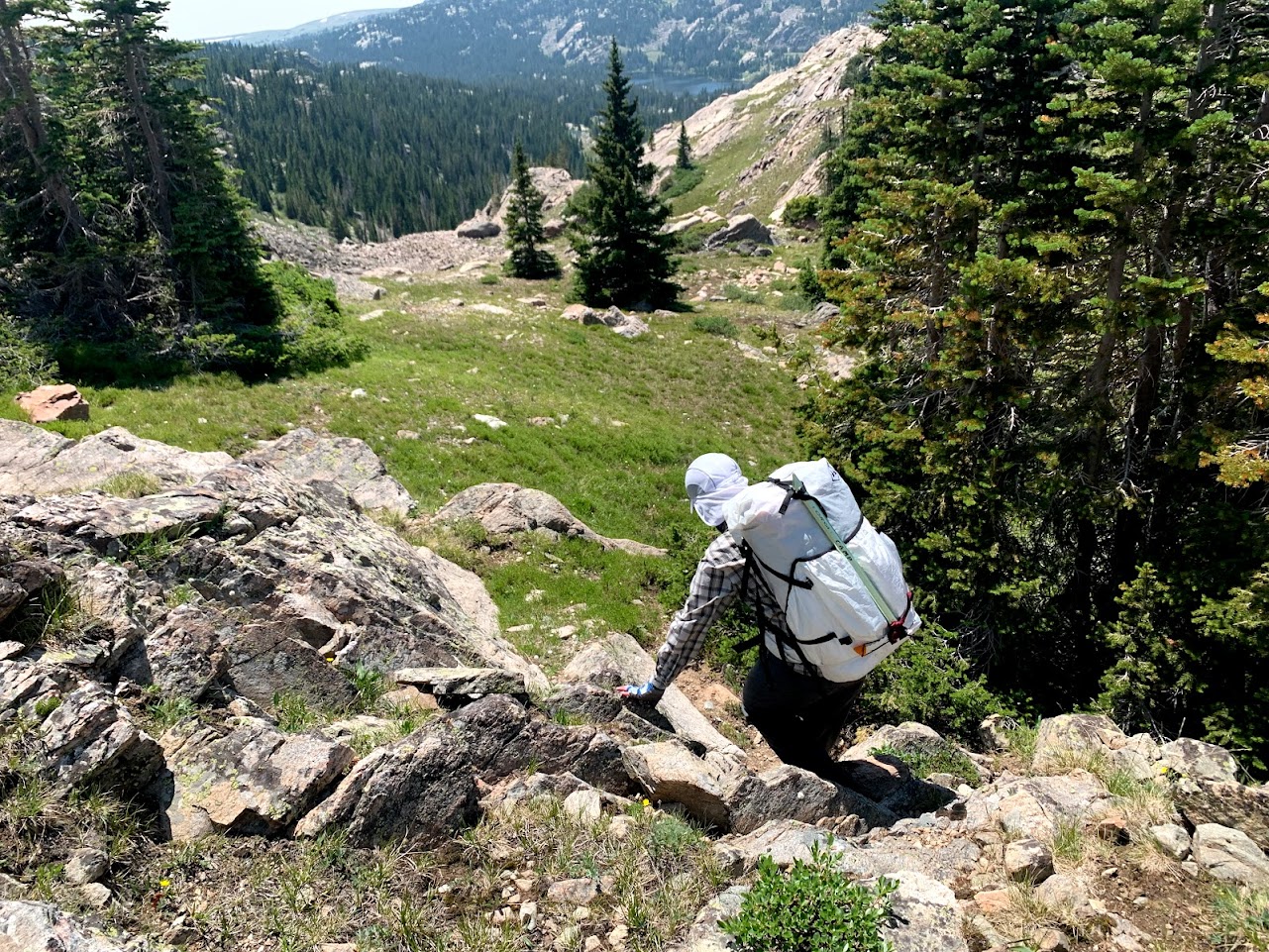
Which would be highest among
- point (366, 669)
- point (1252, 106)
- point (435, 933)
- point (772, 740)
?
point (1252, 106)

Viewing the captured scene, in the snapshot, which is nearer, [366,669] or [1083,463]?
[366,669]

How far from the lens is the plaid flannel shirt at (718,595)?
4.74 meters

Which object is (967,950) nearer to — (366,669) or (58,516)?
(366,669)

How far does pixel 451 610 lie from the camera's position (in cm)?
880

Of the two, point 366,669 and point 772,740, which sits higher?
point 366,669

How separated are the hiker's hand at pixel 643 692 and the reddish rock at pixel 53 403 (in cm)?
1511

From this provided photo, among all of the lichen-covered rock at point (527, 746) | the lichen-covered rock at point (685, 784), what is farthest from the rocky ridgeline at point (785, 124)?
the lichen-covered rock at point (527, 746)

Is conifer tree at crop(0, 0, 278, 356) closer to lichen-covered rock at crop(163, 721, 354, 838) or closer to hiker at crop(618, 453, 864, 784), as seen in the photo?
lichen-covered rock at crop(163, 721, 354, 838)

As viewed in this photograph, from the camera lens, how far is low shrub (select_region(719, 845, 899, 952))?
316 cm

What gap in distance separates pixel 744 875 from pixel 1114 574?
9.60 meters

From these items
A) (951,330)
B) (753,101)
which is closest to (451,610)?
(951,330)

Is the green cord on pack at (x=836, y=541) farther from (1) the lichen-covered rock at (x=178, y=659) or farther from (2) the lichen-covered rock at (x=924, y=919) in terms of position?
(1) the lichen-covered rock at (x=178, y=659)

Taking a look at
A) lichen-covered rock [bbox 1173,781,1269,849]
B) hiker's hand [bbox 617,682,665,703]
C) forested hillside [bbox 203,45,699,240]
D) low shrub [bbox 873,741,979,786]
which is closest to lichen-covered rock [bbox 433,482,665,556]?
hiker's hand [bbox 617,682,665,703]

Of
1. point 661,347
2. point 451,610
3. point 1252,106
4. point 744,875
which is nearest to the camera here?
point 744,875
